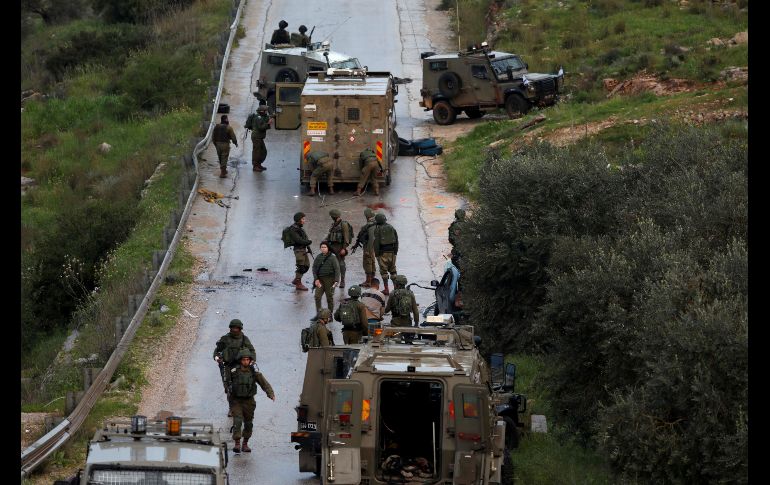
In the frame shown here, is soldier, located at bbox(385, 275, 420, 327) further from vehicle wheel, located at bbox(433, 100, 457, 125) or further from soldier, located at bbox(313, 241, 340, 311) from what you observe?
vehicle wheel, located at bbox(433, 100, 457, 125)

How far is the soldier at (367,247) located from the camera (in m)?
25.7

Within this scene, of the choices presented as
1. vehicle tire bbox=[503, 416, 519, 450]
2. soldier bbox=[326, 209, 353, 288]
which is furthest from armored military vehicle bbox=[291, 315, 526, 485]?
soldier bbox=[326, 209, 353, 288]

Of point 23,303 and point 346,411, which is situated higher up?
point 346,411

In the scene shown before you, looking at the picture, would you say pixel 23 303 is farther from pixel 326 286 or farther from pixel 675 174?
pixel 675 174

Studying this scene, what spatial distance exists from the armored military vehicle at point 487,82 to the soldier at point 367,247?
13508mm

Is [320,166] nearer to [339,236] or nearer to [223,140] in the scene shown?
[223,140]

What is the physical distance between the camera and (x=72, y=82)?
53.1 metres

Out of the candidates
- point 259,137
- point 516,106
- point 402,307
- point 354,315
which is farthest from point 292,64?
point 354,315

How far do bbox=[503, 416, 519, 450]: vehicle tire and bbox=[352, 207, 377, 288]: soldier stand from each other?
754 cm

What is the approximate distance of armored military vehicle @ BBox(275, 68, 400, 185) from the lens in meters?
31.9

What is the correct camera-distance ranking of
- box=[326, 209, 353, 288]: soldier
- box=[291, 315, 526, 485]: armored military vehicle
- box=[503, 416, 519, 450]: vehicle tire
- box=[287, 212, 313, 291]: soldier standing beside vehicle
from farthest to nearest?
1. box=[287, 212, 313, 291]: soldier standing beside vehicle
2. box=[326, 209, 353, 288]: soldier
3. box=[503, 416, 519, 450]: vehicle tire
4. box=[291, 315, 526, 485]: armored military vehicle

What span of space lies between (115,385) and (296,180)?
13.4 m

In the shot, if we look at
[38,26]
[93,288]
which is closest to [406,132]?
[93,288]

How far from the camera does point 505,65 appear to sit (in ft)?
127
